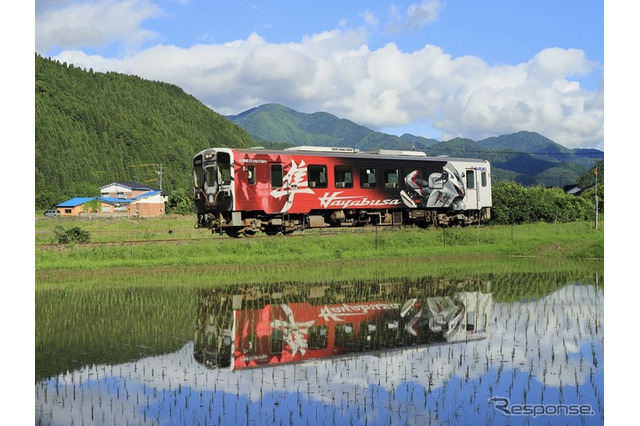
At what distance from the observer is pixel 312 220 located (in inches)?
973

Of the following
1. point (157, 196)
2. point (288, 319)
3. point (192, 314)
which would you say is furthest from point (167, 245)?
point (157, 196)

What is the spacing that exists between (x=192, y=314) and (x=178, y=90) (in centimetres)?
16495

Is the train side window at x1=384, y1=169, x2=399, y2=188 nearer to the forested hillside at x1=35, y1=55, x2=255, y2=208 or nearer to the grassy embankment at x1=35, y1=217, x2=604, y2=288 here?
the grassy embankment at x1=35, y1=217, x2=604, y2=288

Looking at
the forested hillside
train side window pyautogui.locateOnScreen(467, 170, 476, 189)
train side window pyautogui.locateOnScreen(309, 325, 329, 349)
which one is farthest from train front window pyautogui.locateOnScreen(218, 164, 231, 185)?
the forested hillside

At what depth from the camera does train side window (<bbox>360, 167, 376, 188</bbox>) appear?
25078mm

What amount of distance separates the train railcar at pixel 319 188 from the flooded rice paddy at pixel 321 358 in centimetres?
721

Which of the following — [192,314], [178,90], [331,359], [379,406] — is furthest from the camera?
[178,90]

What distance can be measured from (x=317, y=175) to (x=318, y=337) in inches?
535

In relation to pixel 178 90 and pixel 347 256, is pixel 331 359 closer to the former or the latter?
pixel 347 256

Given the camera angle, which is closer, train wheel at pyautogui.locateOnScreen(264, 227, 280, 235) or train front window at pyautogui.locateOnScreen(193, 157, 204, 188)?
train front window at pyautogui.locateOnScreen(193, 157, 204, 188)

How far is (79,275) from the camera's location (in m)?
19.5

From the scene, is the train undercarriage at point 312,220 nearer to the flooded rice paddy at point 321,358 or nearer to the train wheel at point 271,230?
the train wheel at point 271,230

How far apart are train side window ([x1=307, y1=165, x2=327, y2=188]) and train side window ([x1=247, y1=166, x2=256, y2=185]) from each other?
224 centimetres

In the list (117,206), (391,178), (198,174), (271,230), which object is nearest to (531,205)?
(391,178)
